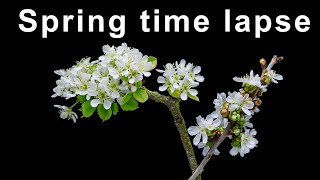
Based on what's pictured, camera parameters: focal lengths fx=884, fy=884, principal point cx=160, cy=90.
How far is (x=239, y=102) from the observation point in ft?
15.8

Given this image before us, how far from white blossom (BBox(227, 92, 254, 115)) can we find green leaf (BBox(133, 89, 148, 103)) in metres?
0.45

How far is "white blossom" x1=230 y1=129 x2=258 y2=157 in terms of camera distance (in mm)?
4859

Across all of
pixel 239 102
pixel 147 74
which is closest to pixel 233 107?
pixel 239 102

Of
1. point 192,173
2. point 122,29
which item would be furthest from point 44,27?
point 192,173

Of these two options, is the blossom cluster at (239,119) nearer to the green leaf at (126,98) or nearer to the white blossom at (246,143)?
the white blossom at (246,143)

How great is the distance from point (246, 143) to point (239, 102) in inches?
9.5

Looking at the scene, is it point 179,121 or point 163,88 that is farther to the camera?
point 179,121

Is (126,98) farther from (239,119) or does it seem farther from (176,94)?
(239,119)

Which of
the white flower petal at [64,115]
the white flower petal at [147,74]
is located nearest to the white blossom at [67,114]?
the white flower petal at [64,115]

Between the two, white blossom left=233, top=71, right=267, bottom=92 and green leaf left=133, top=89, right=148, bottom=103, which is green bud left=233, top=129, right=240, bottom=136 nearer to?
white blossom left=233, top=71, right=267, bottom=92

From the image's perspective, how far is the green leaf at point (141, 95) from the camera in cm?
478

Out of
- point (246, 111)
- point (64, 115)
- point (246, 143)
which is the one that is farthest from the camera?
point (64, 115)

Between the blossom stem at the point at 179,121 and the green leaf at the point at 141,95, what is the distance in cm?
9

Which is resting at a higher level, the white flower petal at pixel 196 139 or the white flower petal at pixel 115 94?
the white flower petal at pixel 115 94
